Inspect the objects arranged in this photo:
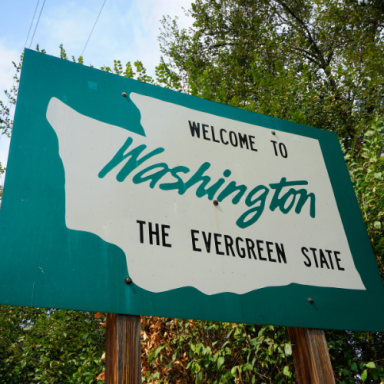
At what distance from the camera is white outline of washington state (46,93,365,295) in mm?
1998

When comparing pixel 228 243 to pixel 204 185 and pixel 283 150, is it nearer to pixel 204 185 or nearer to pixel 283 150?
pixel 204 185

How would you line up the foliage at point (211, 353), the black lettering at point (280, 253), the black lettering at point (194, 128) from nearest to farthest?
the black lettering at point (280, 253) → the black lettering at point (194, 128) → the foliage at point (211, 353)

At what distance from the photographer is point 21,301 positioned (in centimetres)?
161

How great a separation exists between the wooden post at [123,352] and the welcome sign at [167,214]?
0.08 meters

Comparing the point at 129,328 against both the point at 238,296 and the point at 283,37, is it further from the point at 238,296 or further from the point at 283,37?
the point at 283,37

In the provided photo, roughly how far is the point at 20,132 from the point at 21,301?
0.89 metres

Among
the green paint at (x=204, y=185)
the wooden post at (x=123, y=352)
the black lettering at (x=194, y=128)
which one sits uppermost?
the black lettering at (x=194, y=128)

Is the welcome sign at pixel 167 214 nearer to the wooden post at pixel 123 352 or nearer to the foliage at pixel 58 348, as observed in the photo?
the wooden post at pixel 123 352

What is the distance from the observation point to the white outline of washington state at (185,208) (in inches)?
78.7

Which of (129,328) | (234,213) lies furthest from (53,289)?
(234,213)

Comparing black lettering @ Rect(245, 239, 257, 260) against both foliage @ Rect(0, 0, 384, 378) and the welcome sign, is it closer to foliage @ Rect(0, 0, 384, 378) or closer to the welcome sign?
the welcome sign

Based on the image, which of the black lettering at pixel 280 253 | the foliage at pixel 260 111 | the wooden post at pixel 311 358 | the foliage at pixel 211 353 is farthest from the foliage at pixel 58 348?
the black lettering at pixel 280 253

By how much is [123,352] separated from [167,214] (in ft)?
2.46

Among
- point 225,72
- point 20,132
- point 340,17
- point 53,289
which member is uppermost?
point 340,17
